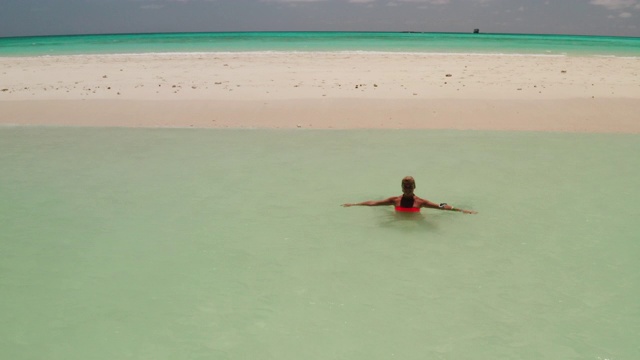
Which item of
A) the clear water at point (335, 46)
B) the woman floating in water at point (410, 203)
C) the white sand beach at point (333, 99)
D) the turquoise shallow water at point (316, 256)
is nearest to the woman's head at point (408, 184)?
the woman floating in water at point (410, 203)

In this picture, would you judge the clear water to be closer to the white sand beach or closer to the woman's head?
the white sand beach

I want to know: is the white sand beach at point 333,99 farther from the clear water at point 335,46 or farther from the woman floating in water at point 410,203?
the clear water at point 335,46

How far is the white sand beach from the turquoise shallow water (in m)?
2.54

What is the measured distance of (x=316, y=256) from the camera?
5.05 meters

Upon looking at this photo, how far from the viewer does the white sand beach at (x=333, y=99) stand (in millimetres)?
11234

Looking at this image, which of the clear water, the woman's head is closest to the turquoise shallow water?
the woman's head

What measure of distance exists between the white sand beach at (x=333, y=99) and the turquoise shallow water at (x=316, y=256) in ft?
8.32

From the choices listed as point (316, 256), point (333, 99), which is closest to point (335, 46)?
point (333, 99)

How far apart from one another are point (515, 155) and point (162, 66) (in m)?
18.0

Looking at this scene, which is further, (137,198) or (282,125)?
(282,125)

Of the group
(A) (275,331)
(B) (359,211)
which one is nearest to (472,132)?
(B) (359,211)

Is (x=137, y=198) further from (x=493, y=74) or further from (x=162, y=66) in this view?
(x=162, y=66)

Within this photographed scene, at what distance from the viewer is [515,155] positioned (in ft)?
28.0

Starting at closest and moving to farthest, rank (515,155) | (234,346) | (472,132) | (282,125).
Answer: (234,346) → (515,155) → (472,132) → (282,125)
